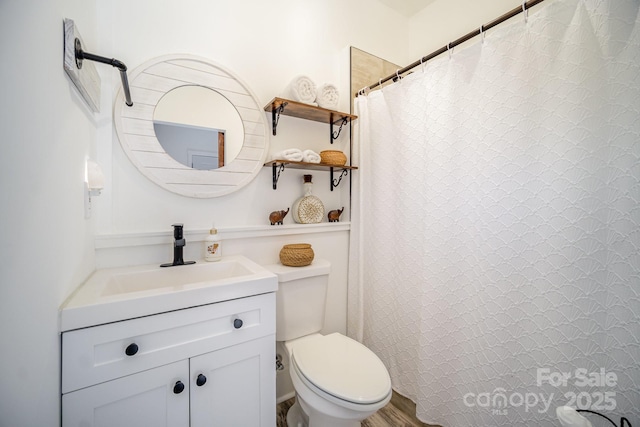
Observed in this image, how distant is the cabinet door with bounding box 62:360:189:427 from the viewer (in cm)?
71

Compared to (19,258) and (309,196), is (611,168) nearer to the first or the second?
(309,196)

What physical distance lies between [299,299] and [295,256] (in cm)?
23

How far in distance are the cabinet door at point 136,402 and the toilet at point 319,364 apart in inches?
18.3

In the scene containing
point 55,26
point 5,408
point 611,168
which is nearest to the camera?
point 5,408

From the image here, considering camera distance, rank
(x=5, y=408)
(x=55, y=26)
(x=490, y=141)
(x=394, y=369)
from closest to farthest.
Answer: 1. (x=5, y=408)
2. (x=55, y=26)
3. (x=490, y=141)
4. (x=394, y=369)

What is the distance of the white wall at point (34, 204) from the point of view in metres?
0.48

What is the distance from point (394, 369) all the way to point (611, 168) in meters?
1.45

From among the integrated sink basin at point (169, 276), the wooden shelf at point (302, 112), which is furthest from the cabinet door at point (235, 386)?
the wooden shelf at point (302, 112)

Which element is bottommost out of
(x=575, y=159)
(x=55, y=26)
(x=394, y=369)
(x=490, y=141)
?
(x=394, y=369)

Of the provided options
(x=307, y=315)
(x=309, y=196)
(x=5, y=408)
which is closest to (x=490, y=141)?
(x=309, y=196)

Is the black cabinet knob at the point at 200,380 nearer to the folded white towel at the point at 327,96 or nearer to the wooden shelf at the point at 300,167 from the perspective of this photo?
the wooden shelf at the point at 300,167

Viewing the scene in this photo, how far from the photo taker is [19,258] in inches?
20.3

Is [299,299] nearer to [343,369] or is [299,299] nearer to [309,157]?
[343,369]

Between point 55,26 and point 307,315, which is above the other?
point 55,26
